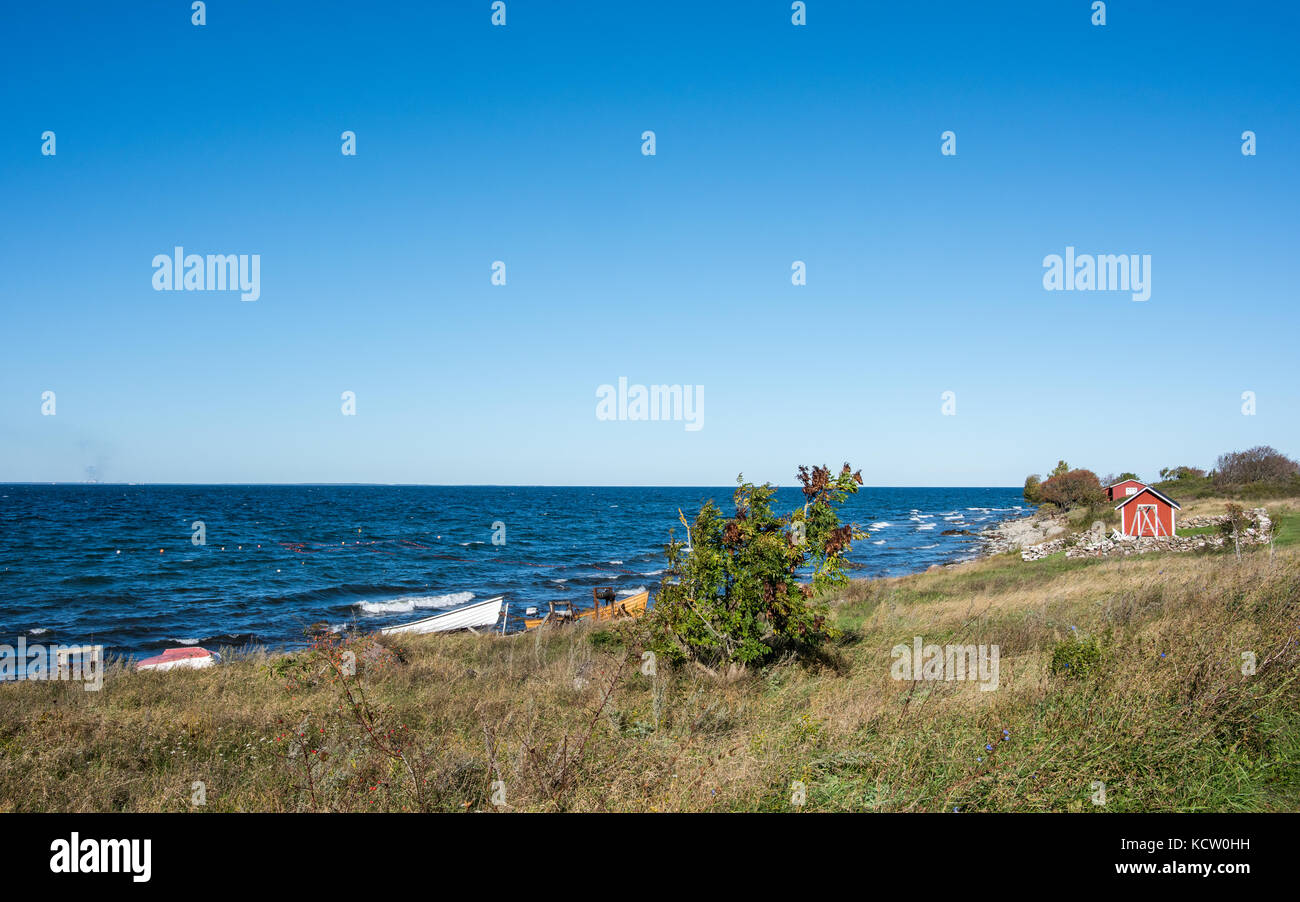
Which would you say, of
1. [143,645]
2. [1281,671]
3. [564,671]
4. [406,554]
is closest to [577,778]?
[1281,671]

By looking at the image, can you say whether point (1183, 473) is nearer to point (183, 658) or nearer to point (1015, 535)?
point (1015, 535)

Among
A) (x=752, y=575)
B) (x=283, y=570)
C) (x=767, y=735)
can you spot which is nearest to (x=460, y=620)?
(x=752, y=575)

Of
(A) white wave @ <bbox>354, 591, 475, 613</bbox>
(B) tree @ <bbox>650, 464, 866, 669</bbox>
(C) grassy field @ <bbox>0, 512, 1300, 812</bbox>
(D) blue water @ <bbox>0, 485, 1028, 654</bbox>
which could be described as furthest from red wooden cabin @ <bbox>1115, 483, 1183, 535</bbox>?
(A) white wave @ <bbox>354, 591, 475, 613</bbox>

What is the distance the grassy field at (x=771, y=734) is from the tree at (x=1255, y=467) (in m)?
59.0

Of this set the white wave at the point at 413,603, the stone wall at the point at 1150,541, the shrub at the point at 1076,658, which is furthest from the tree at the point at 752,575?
the white wave at the point at 413,603

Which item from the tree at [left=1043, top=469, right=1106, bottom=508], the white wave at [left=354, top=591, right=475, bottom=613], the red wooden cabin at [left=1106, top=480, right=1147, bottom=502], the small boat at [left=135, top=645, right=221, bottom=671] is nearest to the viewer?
the small boat at [left=135, top=645, right=221, bottom=671]

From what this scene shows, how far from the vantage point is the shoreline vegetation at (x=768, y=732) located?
490cm

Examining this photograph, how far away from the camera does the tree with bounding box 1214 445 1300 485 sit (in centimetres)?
5547

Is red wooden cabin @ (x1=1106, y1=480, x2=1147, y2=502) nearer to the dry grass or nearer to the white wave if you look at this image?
the dry grass

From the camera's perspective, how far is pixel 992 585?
22250 millimetres

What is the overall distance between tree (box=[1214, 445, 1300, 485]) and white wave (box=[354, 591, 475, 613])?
60.2 metres

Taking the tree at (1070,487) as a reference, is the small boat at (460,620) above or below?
below

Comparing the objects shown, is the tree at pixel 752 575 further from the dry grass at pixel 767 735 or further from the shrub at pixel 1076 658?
the shrub at pixel 1076 658
